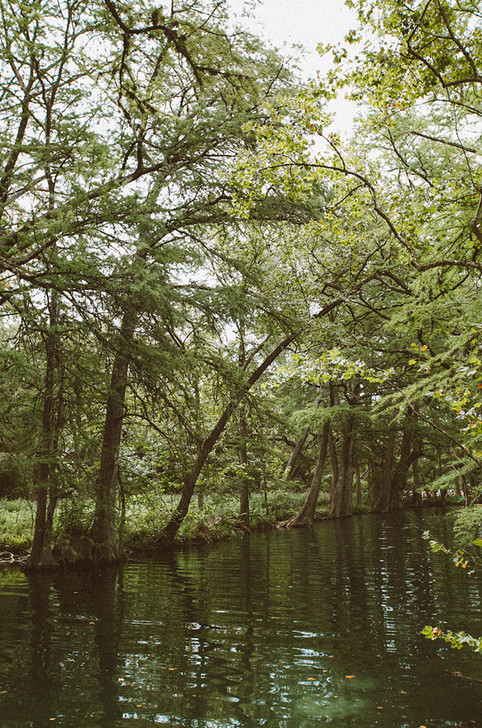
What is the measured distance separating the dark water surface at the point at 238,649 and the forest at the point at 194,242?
63.5 inches

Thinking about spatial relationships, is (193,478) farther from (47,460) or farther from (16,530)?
(47,460)

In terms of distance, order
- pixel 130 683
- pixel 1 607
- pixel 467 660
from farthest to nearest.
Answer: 1. pixel 1 607
2. pixel 467 660
3. pixel 130 683

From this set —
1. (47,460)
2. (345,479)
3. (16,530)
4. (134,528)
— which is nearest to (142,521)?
(134,528)

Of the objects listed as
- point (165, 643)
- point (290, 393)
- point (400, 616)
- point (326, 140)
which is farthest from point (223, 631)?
point (290, 393)

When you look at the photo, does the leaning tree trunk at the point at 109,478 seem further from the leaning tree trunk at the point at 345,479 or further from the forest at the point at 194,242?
the leaning tree trunk at the point at 345,479

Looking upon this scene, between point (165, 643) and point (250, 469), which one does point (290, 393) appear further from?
point (165, 643)

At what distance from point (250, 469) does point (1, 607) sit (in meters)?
11.7

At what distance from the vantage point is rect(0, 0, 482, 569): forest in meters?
5.69

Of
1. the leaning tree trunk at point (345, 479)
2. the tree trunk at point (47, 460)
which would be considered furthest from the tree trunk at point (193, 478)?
the leaning tree trunk at point (345, 479)

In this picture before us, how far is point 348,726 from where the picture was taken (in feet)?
12.8

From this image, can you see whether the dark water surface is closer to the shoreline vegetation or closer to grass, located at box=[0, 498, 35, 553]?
the shoreline vegetation

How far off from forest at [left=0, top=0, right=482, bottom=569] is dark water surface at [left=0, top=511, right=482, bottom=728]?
1.61 meters

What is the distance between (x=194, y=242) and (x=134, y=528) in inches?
308

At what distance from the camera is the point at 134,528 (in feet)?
47.5
